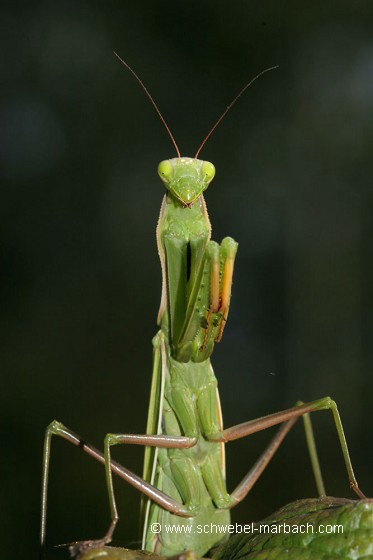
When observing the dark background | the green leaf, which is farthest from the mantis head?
the dark background

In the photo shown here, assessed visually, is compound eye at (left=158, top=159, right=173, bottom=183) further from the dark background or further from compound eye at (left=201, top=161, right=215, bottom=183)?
the dark background

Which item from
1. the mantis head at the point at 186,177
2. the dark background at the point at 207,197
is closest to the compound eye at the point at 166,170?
the mantis head at the point at 186,177

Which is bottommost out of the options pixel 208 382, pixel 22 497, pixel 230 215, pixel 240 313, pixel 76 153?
pixel 22 497

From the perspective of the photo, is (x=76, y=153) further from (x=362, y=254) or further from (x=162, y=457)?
(x=162, y=457)

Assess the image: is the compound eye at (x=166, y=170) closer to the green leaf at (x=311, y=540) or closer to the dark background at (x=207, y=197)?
the green leaf at (x=311, y=540)

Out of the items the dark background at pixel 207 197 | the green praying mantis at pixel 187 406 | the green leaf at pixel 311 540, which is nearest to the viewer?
the green leaf at pixel 311 540

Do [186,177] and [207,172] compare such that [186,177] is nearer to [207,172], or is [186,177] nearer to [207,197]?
[207,172]

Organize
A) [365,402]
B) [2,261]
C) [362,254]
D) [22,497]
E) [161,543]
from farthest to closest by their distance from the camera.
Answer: [362,254] → [365,402] → [2,261] → [22,497] → [161,543]

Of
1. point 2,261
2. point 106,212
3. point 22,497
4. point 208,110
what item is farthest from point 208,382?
point 208,110
